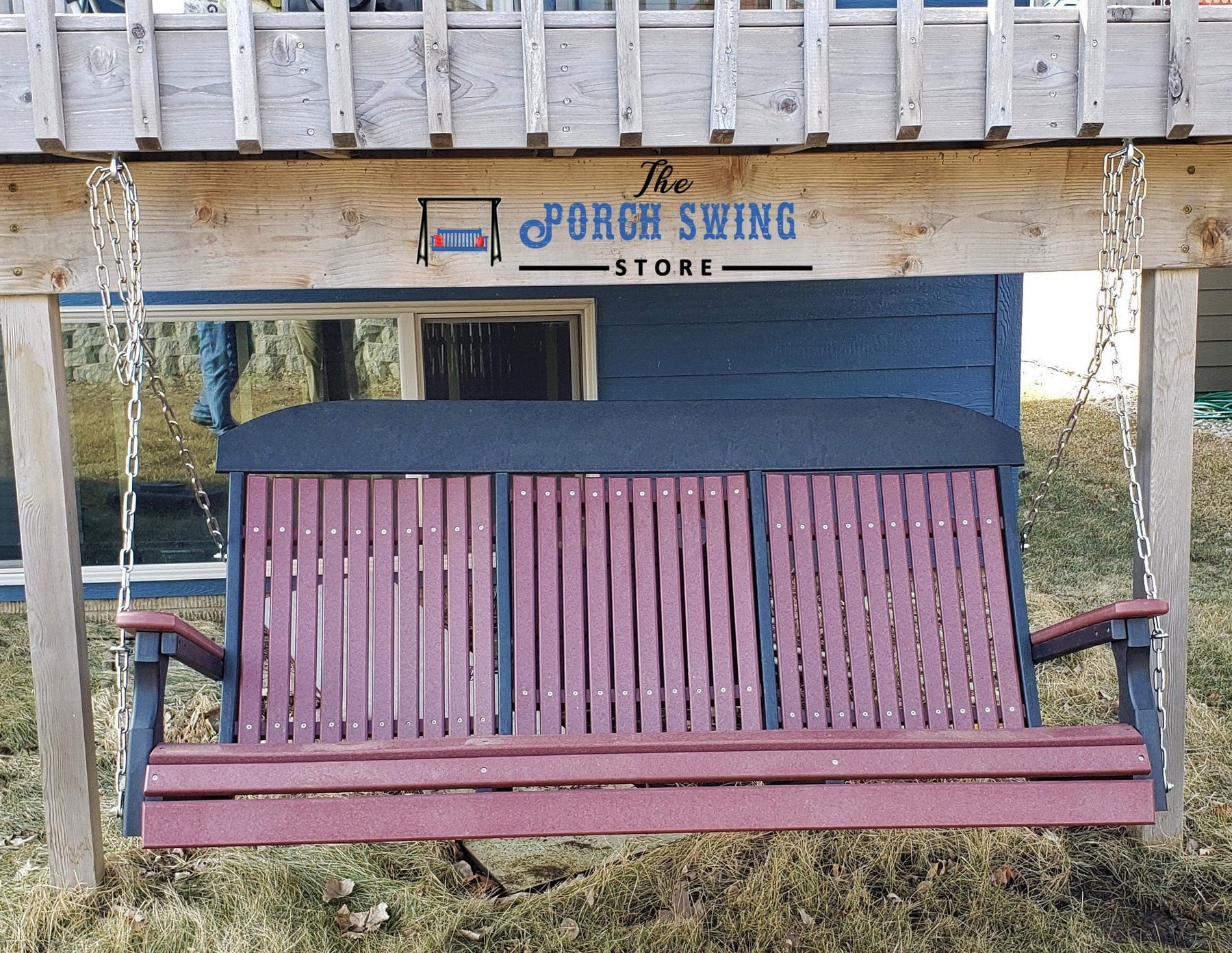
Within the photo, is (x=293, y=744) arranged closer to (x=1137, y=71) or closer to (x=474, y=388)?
(x=1137, y=71)

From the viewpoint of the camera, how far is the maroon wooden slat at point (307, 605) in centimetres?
283

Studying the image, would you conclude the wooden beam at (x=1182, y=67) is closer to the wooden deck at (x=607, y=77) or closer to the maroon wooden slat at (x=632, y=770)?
the wooden deck at (x=607, y=77)

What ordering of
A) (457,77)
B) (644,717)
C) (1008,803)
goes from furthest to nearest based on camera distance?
(644,717)
(457,77)
(1008,803)

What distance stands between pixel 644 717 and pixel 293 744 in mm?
894

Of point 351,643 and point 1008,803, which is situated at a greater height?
point 351,643

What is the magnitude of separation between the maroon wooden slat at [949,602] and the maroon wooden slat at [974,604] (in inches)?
0.7

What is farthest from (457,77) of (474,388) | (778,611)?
(474,388)

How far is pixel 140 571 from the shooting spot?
219 inches

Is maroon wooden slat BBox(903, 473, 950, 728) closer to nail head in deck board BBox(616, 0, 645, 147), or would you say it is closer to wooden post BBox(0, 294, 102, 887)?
nail head in deck board BBox(616, 0, 645, 147)

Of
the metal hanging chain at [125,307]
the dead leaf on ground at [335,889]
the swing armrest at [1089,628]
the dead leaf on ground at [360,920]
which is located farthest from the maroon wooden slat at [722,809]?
the dead leaf on ground at [335,889]

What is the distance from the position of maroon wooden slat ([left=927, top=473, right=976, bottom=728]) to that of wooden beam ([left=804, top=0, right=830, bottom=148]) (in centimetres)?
102

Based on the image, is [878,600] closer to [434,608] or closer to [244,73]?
[434,608]

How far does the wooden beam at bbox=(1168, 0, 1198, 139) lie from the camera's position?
107 inches

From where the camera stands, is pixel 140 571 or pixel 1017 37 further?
pixel 140 571
